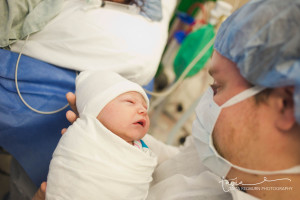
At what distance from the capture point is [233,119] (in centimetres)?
72

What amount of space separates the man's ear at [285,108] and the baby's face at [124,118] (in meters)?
0.54

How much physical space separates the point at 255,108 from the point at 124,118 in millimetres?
511

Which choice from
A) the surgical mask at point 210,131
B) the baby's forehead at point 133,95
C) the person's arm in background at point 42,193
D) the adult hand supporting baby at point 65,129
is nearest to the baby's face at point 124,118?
the baby's forehead at point 133,95

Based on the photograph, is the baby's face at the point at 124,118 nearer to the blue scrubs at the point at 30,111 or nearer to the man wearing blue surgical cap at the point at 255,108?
the man wearing blue surgical cap at the point at 255,108

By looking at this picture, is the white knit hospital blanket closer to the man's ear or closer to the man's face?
the man's face

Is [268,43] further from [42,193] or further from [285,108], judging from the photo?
[42,193]

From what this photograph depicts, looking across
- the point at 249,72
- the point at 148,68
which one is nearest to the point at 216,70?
the point at 249,72

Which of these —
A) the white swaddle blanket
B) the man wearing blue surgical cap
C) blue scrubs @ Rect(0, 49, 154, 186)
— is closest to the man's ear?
the man wearing blue surgical cap

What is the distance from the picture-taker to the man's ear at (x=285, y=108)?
582 millimetres

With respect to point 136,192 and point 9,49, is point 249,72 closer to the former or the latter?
point 136,192

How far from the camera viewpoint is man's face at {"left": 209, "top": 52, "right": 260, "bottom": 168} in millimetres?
678

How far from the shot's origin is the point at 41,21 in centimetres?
116

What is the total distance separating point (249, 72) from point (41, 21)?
1.11 meters

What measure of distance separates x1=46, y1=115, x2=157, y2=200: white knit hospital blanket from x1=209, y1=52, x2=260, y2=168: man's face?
0.35m
